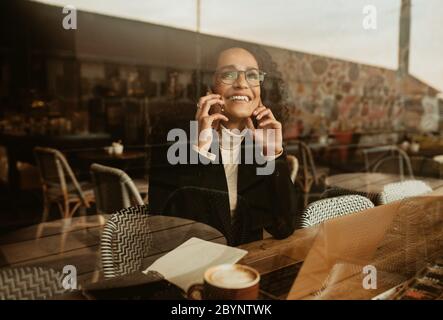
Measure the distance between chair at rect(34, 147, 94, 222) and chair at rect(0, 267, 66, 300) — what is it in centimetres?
261

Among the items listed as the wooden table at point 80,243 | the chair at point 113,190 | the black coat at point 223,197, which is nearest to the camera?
the wooden table at point 80,243

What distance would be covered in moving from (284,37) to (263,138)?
201 centimetres

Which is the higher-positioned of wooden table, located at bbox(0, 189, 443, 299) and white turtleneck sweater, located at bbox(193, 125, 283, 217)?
white turtleneck sweater, located at bbox(193, 125, 283, 217)

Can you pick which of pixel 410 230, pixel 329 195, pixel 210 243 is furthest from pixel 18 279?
pixel 329 195

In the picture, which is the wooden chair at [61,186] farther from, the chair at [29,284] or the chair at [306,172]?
the chair at [29,284]

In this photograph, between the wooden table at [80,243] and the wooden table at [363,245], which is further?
the wooden table at [80,243]

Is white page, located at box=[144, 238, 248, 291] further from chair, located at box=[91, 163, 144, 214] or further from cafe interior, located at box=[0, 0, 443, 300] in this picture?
chair, located at box=[91, 163, 144, 214]

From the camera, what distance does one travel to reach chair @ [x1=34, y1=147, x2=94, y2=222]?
12.0ft

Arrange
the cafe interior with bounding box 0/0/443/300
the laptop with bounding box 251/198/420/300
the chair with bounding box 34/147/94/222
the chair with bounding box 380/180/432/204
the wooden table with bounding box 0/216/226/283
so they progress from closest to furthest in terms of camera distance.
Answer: the laptop with bounding box 251/198/420/300, the cafe interior with bounding box 0/0/443/300, the wooden table with bounding box 0/216/226/283, the chair with bounding box 380/180/432/204, the chair with bounding box 34/147/94/222

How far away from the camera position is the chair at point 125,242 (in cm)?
143

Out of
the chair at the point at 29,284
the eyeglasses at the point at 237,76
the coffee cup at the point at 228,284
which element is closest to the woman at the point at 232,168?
the eyeglasses at the point at 237,76

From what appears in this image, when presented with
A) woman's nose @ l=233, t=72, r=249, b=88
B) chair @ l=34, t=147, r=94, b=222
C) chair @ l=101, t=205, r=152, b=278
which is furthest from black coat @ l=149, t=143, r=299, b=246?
chair @ l=34, t=147, r=94, b=222

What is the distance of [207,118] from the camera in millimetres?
1724

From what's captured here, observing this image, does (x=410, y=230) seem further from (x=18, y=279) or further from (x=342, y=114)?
(x=342, y=114)
